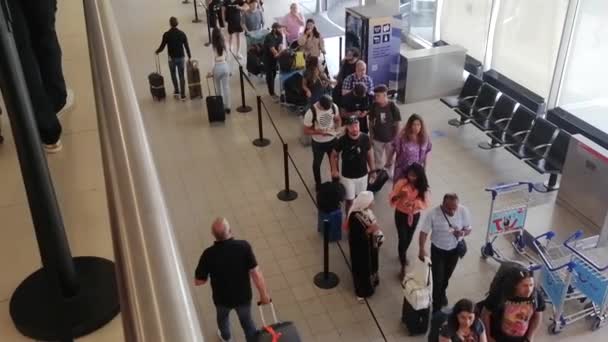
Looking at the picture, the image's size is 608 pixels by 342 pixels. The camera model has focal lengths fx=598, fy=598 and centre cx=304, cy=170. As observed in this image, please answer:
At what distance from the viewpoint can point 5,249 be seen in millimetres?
2418

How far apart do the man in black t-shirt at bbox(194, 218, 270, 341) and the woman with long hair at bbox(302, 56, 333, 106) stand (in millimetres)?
6595

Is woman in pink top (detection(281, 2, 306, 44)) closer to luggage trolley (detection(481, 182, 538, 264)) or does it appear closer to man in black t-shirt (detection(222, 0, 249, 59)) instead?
man in black t-shirt (detection(222, 0, 249, 59))

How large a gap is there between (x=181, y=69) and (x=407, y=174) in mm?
7576

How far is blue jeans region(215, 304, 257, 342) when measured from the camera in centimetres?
646

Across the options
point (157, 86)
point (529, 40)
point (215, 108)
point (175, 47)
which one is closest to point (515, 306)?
point (215, 108)

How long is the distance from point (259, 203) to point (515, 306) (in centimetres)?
513

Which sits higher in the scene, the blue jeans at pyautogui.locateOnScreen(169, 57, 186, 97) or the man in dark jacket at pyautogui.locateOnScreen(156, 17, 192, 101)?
the man in dark jacket at pyautogui.locateOnScreen(156, 17, 192, 101)

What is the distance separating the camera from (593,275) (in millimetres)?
7117

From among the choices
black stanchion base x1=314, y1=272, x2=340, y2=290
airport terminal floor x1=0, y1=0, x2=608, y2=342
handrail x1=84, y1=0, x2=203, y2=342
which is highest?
handrail x1=84, y1=0, x2=203, y2=342

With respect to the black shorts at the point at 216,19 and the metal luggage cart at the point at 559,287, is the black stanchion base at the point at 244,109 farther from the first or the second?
the metal luggage cart at the point at 559,287

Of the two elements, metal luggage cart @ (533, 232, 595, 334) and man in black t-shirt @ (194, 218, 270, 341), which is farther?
metal luggage cart @ (533, 232, 595, 334)

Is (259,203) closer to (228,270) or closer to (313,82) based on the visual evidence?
(313,82)

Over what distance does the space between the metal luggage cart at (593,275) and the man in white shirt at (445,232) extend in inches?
57.1

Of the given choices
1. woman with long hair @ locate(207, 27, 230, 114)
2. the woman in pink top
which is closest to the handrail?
woman with long hair @ locate(207, 27, 230, 114)
